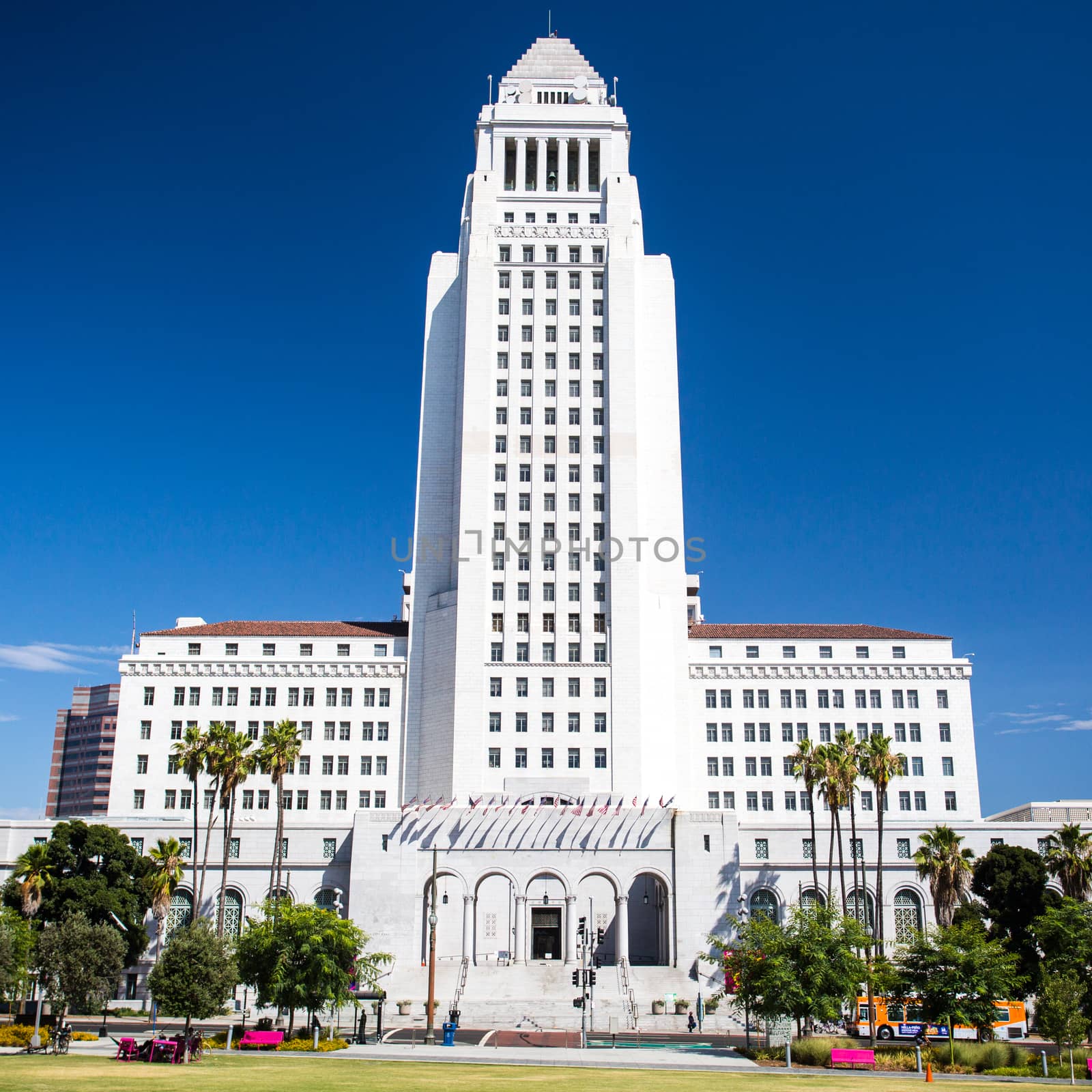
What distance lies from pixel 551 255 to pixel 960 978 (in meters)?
71.0

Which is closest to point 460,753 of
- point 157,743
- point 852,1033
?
point 157,743

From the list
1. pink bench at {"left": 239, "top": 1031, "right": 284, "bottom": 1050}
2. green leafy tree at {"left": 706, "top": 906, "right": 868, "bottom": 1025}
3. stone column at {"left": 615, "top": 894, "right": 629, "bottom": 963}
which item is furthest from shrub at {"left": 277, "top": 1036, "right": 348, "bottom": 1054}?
stone column at {"left": 615, "top": 894, "right": 629, "bottom": 963}

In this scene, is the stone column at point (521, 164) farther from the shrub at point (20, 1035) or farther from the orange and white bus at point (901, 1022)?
the shrub at point (20, 1035)

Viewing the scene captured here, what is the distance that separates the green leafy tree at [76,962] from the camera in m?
49.5

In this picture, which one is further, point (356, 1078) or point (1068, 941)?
point (1068, 941)

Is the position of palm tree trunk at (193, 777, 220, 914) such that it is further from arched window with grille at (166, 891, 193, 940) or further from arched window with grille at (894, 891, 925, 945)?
arched window with grille at (894, 891, 925, 945)

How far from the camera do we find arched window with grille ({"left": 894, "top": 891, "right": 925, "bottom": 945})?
8288 centimetres

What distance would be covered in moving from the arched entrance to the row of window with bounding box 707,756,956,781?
47.8ft

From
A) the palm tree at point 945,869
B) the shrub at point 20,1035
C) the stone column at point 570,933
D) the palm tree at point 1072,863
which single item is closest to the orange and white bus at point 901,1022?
the palm tree at point 945,869

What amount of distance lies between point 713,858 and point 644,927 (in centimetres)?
1054

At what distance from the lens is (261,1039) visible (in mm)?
49375

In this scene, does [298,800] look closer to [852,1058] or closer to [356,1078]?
[852,1058]

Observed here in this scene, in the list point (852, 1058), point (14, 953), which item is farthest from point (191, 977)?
point (852, 1058)

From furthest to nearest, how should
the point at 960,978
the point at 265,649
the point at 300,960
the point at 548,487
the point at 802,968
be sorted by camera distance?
the point at 265,649 → the point at 548,487 → the point at 300,960 → the point at 802,968 → the point at 960,978
